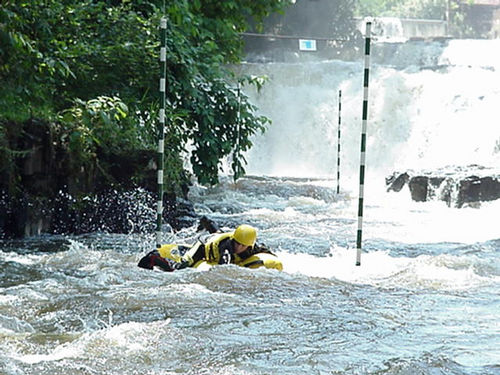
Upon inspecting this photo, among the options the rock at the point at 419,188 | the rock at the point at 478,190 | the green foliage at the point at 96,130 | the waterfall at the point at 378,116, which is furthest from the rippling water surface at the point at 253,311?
the waterfall at the point at 378,116

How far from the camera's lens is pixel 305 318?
5.36 metres

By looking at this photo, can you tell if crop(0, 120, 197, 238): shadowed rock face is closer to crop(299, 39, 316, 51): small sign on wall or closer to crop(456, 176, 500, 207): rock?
crop(456, 176, 500, 207): rock

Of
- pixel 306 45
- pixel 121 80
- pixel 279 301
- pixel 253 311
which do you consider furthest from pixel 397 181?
pixel 306 45

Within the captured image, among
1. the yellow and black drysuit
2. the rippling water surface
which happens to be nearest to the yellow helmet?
the yellow and black drysuit

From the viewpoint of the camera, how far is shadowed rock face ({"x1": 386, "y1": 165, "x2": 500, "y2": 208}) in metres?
14.2

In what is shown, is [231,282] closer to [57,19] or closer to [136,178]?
[136,178]

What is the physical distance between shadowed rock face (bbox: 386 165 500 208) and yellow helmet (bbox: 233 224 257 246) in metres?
8.25

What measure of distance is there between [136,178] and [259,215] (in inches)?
116

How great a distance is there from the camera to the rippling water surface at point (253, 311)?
432 cm

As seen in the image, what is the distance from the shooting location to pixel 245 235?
21.8ft

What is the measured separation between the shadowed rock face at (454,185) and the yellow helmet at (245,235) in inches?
325

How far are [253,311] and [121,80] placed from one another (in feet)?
19.7

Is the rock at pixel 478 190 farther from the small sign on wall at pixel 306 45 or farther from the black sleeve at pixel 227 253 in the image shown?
the small sign on wall at pixel 306 45

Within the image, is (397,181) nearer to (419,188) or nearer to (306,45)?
(419,188)
